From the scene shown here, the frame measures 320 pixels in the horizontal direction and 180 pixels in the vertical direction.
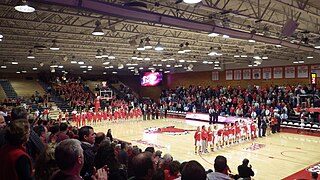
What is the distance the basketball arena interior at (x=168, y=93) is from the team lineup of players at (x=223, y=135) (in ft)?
0.22

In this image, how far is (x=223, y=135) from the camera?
14.5m

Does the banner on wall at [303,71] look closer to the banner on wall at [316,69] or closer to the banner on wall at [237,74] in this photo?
the banner on wall at [316,69]

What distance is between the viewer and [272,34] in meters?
16.9

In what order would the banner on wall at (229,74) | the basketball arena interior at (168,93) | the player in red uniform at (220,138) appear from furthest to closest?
the banner on wall at (229,74) < the player in red uniform at (220,138) < the basketball arena interior at (168,93)

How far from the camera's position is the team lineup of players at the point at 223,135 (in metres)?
13.5

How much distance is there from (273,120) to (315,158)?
269 inches

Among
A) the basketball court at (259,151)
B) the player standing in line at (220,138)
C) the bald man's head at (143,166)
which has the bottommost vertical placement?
the basketball court at (259,151)

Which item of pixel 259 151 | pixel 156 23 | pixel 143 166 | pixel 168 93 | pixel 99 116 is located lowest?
pixel 259 151

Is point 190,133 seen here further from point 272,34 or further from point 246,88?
point 246,88

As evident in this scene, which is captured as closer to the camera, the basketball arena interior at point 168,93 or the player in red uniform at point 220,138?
the basketball arena interior at point 168,93

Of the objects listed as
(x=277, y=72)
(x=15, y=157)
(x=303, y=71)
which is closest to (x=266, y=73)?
(x=277, y=72)

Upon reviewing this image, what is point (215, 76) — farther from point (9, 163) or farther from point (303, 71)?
point (9, 163)

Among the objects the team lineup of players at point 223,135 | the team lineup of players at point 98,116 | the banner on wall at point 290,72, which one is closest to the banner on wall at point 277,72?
the banner on wall at point 290,72

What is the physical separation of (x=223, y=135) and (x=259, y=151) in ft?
6.25
